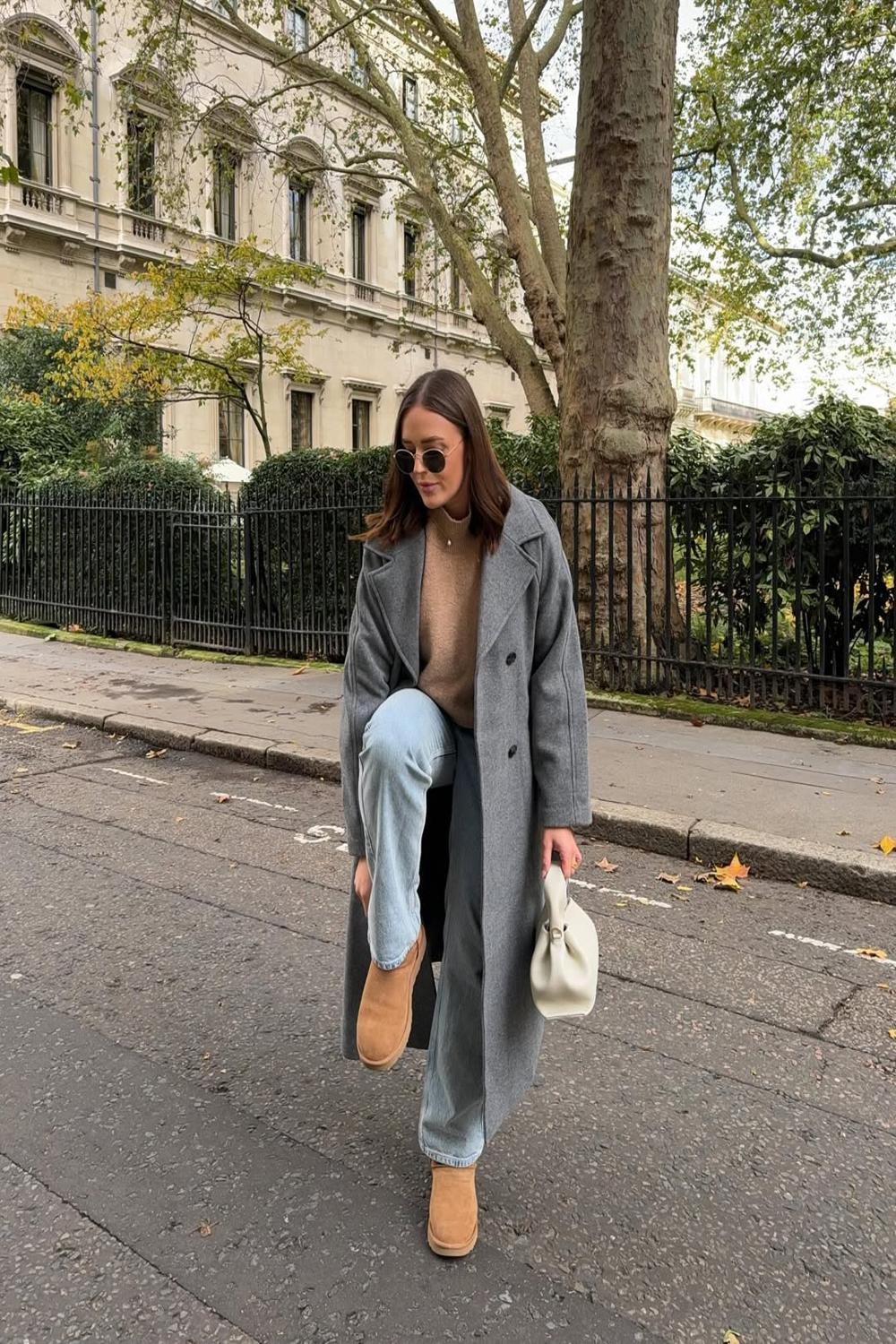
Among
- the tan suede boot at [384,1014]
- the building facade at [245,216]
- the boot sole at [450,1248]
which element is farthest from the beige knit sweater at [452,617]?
the building facade at [245,216]

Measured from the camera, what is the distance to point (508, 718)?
2.16 m

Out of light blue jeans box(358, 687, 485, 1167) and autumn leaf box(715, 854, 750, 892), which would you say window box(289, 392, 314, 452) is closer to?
autumn leaf box(715, 854, 750, 892)

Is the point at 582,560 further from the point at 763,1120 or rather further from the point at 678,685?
the point at 763,1120

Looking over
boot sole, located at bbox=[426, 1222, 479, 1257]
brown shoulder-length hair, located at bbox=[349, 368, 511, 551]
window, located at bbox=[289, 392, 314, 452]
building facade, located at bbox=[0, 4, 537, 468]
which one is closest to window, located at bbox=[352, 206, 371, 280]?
building facade, located at bbox=[0, 4, 537, 468]

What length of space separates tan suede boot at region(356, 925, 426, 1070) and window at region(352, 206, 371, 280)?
1319 inches

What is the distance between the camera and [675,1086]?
281 cm

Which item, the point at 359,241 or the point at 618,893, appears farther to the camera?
the point at 359,241

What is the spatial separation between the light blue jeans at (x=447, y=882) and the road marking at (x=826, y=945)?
89.7 inches

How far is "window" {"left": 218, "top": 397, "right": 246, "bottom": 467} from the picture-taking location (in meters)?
27.8

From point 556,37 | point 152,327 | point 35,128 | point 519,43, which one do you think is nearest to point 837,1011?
point 519,43

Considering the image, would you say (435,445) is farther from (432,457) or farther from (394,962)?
(394,962)

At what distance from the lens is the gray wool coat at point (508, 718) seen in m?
2.13

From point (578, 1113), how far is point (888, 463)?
20.9 ft

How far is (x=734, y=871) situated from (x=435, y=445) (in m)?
3.49
